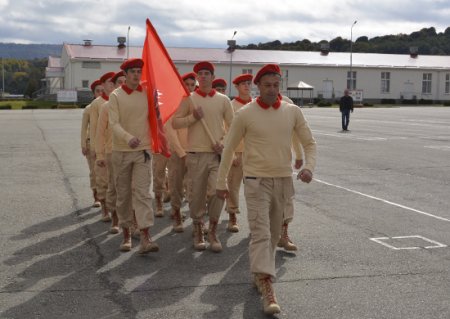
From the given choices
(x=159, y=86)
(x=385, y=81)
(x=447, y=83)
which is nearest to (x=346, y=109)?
(x=159, y=86)

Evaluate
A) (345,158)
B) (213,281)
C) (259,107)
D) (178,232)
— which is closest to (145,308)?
(213,281)

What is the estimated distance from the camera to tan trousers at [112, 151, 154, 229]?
721cm

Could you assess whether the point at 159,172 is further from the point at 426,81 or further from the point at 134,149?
the point at 426,81

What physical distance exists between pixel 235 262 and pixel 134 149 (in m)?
1.66

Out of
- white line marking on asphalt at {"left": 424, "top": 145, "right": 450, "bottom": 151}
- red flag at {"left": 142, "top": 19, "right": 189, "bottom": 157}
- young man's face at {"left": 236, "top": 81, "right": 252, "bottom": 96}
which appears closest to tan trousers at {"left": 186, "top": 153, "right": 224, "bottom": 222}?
red flag at {"left": 142, "top": 19, "right": 189, "bottom": 157}

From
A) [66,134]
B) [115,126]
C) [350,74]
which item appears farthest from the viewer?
[350,74]

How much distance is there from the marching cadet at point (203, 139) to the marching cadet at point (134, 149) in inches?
20.6

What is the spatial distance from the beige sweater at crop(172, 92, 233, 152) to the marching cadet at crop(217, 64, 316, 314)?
181 cm

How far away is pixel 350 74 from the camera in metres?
80.4

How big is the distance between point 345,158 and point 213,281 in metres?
11.4

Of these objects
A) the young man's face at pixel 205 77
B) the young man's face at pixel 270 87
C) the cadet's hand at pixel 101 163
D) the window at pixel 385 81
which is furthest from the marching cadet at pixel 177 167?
the window at pixel 385 81

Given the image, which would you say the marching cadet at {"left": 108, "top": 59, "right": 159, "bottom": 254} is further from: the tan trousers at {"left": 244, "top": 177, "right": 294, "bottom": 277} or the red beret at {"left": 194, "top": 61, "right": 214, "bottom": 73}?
the tan trousers at {"left": 244, "top": 177, "right": 294, "bottom": 277}

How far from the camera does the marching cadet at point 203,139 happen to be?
24.8 ft

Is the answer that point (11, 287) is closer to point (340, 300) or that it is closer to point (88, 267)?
point (88, 267)
